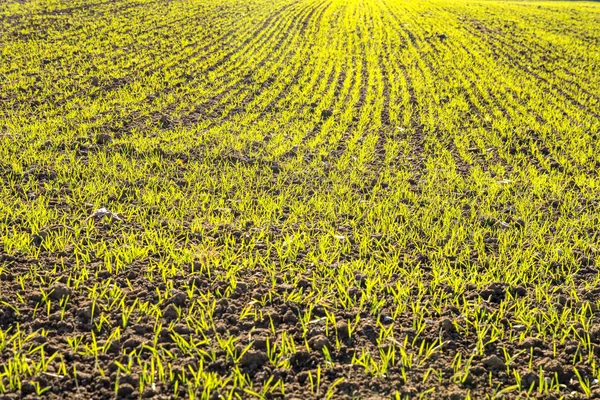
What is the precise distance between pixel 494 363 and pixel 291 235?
76.8 inches

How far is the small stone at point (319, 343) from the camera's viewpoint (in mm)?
3082

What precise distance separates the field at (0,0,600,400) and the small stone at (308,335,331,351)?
0.04 feet

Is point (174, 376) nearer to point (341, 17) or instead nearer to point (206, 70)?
point (206, 70)

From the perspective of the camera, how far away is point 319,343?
309 cm

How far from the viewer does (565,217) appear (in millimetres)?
4938

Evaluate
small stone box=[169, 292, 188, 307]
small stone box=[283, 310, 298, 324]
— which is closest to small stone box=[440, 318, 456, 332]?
small stone box=[283, 310, 298, 324]

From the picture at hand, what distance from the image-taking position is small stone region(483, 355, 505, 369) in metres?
3.01

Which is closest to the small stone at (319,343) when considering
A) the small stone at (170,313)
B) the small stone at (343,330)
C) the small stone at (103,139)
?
the small stone at (343,330)

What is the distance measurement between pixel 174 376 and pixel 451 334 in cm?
165

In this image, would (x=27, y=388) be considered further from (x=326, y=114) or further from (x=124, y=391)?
(x=326, y=114)

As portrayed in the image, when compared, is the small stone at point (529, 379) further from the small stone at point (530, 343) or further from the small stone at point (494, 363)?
the small stone at point (530, 343)

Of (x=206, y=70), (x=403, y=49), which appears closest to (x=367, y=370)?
(x=206, y=70)

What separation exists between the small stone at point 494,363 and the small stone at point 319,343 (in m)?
0.90

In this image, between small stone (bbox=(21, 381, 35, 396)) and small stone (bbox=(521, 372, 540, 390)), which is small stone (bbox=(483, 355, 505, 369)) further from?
small stone (bbox=(21, 381, 35, 396))
